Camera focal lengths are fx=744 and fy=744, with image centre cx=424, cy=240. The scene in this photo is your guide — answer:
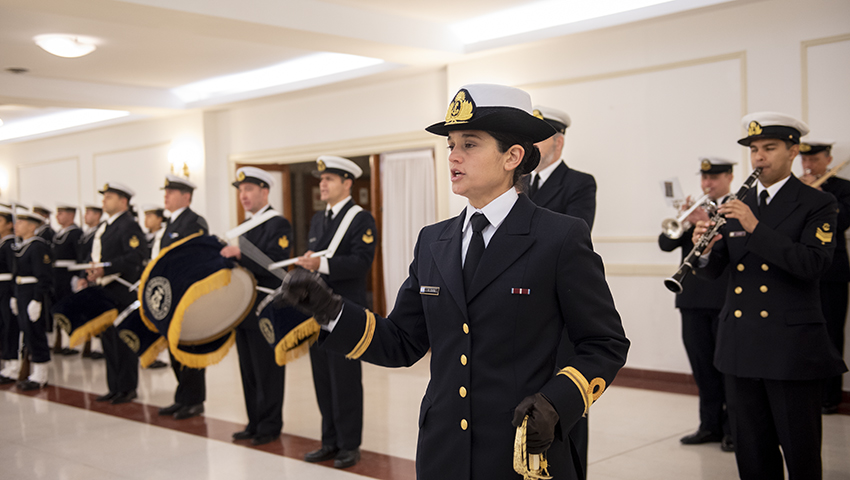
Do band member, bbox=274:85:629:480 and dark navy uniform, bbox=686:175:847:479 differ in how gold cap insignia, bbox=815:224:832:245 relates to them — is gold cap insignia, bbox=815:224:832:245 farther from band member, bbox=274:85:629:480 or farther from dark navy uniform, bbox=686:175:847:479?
band member, bbox=274:85:629:480

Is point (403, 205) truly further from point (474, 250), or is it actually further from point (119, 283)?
point (474, 250)

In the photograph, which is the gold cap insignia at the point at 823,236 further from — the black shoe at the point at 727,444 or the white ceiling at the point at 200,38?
the white ceiling at the point at 200,38

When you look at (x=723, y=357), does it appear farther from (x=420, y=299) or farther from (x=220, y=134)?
(x=220, y=134)

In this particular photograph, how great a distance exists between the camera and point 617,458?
13.9 ft

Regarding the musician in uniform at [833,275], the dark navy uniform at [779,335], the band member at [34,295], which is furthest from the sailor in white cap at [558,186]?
the band member at [34,295]

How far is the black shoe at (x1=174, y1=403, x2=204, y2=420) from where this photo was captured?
5.55 meters

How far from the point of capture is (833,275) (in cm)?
514

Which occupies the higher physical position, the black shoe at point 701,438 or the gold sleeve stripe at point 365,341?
the gold sleeve stripe at point 365,341

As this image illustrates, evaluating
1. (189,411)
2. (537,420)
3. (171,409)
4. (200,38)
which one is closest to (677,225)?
(537,420)

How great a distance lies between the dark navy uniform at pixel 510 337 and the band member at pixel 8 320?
6640 millimetres

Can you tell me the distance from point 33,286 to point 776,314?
643 cm

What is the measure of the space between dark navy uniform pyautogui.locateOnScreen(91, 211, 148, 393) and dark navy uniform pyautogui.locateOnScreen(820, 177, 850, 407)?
209 inches

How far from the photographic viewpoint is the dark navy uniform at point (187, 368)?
550cm

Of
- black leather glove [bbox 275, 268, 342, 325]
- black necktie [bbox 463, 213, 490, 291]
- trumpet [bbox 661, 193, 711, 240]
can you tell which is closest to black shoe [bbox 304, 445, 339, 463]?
trumpet [bbox 661, 193, 711, 240]
